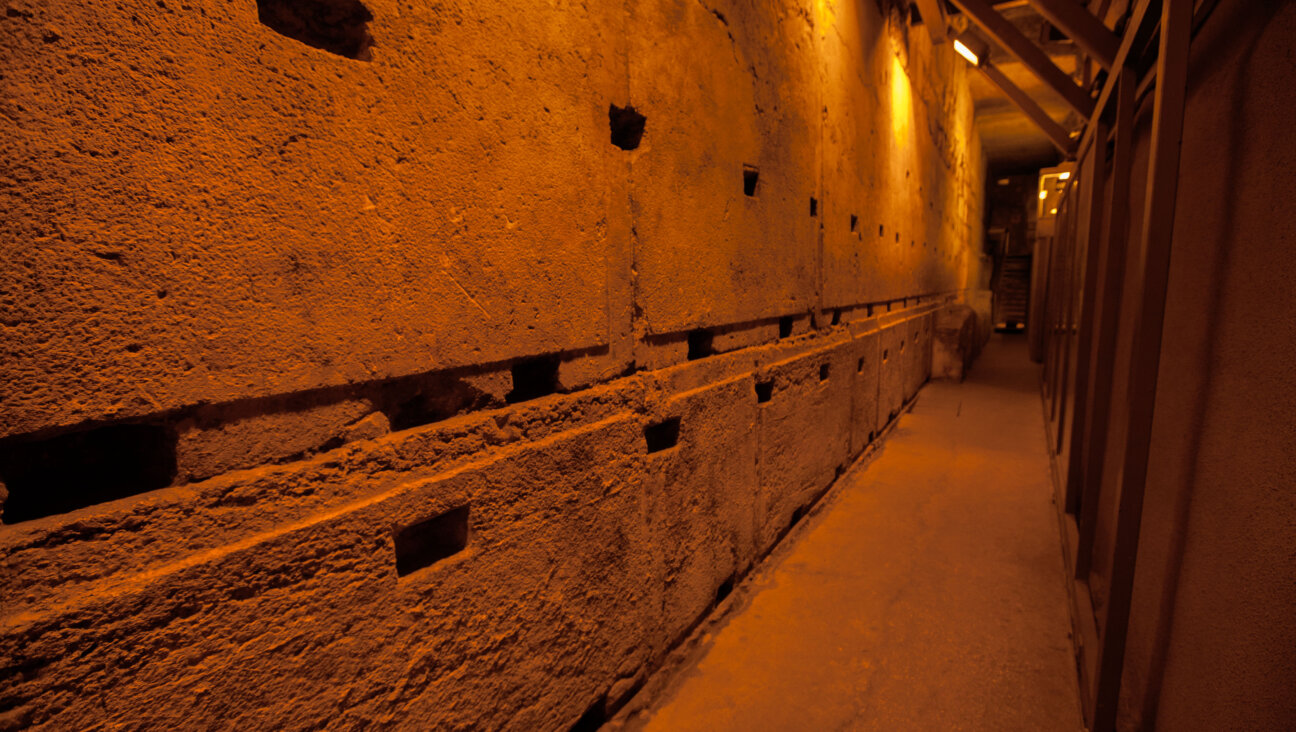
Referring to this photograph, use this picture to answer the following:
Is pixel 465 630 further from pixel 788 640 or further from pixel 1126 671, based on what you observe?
pixel 1126 671

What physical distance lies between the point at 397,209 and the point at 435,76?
341 mm

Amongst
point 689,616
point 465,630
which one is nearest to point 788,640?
point 689,616

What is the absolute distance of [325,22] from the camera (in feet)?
A: 4.00

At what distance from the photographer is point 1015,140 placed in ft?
51.1

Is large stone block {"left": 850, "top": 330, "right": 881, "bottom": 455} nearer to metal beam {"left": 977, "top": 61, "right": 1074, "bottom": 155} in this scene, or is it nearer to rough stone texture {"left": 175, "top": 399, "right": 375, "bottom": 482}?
metal beam {"left": 977, "top": 61, "right": 1074, "bottom": 155}

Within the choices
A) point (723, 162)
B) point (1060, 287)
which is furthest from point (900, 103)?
point (723, 162)

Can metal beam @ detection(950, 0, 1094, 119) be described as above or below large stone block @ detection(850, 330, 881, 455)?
above

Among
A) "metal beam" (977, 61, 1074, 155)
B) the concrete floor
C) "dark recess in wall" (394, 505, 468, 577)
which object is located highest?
"metal beam" (977, 61, 1074, 155)

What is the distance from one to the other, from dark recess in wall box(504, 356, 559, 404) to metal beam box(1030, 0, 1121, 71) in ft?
9.29

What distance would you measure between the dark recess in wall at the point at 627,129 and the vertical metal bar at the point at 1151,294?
4.92 feet

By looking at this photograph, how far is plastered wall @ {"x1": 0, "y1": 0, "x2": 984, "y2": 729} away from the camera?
0.87 metres

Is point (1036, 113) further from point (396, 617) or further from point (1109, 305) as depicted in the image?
point (396, 617)

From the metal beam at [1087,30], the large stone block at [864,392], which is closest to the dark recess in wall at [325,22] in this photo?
the metal beam at [1087,30]

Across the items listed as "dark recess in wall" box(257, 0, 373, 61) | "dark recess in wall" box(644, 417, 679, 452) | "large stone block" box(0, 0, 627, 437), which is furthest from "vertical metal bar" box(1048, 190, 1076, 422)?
"dark recess in wall" box(257, 0, 373, 61)
